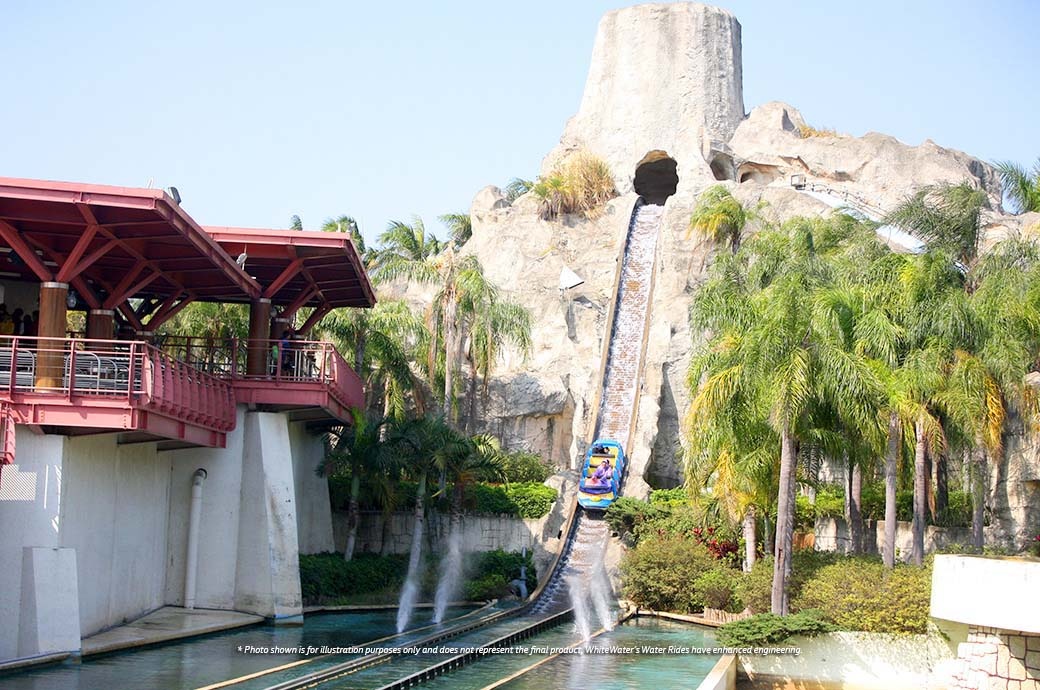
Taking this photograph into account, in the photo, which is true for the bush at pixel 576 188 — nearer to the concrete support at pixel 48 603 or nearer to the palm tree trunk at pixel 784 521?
the palm tree trunk at pixel 784 521

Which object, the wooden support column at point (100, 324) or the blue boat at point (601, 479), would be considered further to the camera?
the blue boat at point (601, 479)

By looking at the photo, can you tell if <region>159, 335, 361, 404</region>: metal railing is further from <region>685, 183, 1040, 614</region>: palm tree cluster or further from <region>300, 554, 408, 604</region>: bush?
<region>685, 183, 1040, 614</region>: palm tree cluster

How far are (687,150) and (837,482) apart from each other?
26476 millimetres

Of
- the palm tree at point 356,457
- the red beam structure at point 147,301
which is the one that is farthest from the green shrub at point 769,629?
the palm tree at point 356,457

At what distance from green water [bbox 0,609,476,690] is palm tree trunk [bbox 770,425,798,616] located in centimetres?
777

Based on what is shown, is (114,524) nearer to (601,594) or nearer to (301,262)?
(301,262)

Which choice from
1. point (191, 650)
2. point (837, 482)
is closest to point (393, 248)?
point (837, 482)

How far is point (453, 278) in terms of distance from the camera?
40844mm

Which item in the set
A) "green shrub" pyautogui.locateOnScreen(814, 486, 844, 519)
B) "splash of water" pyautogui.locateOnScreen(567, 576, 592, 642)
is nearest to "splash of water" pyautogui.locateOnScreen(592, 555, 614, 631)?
"splash of water" pyautogui.locateOnScreen(567, 576, 592, 642)

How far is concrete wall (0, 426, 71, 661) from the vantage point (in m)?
20.4

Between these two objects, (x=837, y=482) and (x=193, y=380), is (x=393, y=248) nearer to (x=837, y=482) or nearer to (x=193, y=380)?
(x=837, y=482)

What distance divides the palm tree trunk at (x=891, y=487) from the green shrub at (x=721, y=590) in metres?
4.04

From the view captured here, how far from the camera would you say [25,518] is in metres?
21.1

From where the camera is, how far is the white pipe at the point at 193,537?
27.7 meters
